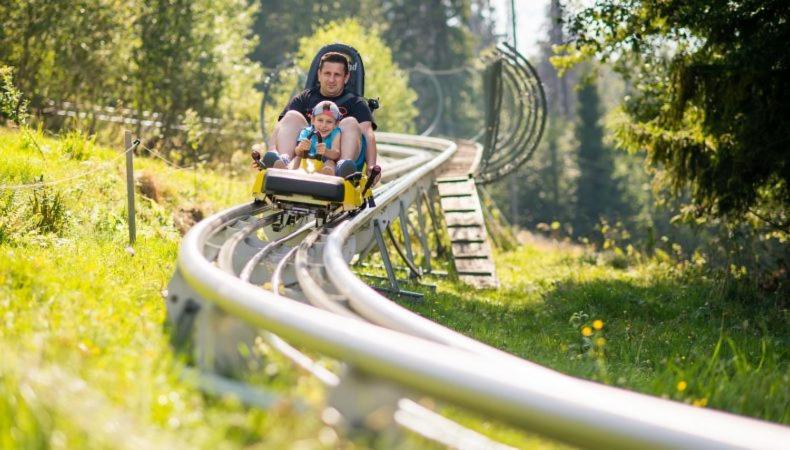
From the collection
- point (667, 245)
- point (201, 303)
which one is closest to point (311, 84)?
point (201, 303)

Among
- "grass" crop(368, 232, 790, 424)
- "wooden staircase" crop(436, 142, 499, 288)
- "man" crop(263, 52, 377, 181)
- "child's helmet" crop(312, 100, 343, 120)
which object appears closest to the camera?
"grass" crop(368, 232, 790, 424)

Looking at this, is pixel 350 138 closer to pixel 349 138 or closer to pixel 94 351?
pixel 349 138

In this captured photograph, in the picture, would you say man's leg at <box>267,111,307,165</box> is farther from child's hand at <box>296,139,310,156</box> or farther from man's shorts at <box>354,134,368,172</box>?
man's shorts at <box>354,134,368,172</box>

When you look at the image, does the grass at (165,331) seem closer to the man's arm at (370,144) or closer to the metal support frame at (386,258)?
the metal support frame at (386,258)

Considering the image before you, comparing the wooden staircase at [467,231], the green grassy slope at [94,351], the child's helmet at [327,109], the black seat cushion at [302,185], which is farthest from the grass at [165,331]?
the child's helmet at [327,109]

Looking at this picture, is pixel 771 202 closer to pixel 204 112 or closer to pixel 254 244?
pixel 254 244

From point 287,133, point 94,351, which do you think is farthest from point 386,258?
point 94,351

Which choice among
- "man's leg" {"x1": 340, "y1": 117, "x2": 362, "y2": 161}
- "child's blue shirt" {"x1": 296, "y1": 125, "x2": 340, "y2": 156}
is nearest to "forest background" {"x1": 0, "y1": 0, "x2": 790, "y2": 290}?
"child's blue shirt" {"x1": 296, "y1": 125, "x2": 340, "y2": 156}

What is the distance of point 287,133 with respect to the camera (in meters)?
8.15

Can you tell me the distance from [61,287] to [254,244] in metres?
1.80

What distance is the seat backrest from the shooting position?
8977mm

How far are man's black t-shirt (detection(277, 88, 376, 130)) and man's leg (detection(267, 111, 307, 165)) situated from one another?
220 mm

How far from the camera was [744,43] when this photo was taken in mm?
9844

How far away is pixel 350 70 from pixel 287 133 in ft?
4.04
